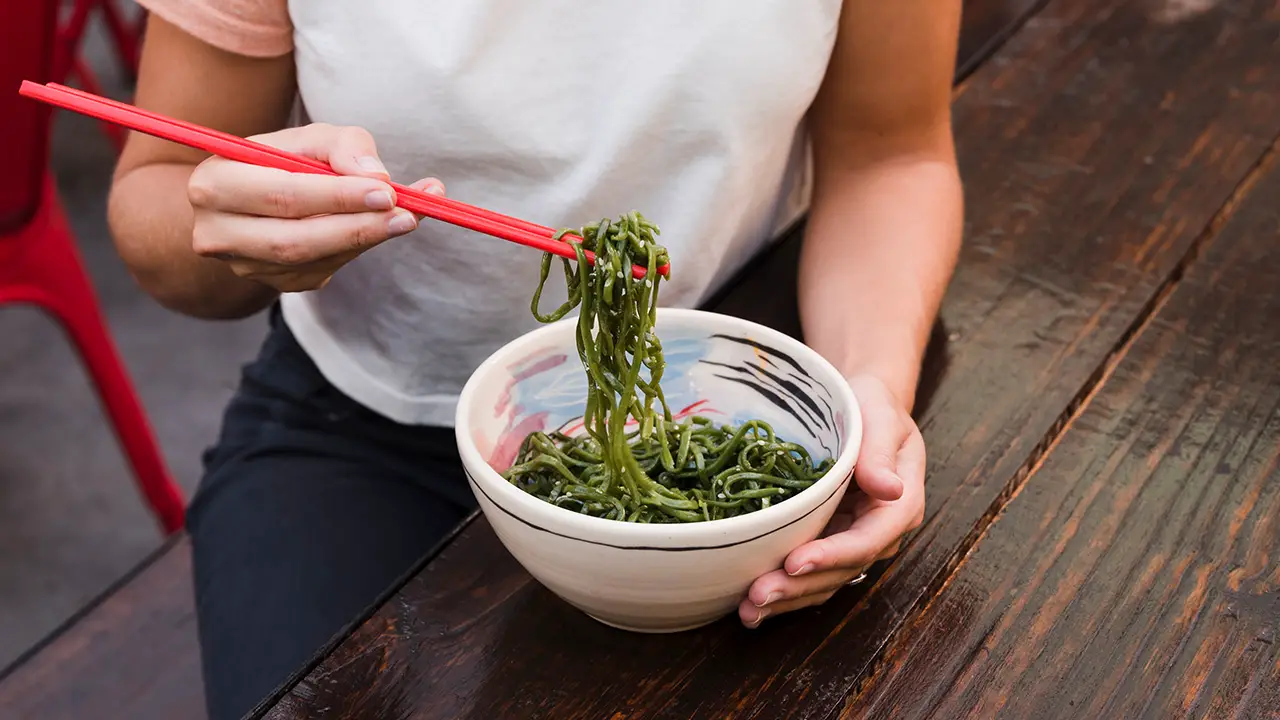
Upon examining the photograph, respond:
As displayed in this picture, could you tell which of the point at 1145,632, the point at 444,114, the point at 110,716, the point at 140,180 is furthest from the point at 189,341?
the point at 1145,632

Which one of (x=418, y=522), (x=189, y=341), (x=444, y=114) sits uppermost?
(x=444, y=114)

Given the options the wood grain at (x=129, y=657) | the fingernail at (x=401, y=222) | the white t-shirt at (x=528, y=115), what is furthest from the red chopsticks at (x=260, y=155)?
the wood grain at (x=129, y=657)

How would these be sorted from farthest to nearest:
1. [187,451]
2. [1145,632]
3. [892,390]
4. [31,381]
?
1. [31,381]
2. [187,451]
3. [892,390]
4. [1145,632]

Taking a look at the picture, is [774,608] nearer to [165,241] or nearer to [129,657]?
[165,241]

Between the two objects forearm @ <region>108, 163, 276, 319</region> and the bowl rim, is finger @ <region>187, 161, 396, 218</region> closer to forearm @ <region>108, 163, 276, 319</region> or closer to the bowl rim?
the bowl rim

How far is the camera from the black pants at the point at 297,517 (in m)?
1.06

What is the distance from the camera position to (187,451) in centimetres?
253

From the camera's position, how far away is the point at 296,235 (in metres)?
0.83

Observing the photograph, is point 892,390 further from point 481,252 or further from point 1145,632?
point 481,252

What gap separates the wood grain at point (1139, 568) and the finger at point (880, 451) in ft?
0.34

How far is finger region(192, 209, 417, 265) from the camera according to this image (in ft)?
2.63

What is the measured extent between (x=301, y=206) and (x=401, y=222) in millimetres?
80

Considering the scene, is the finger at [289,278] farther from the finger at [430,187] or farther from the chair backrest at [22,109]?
the chair backrest at [22,109]

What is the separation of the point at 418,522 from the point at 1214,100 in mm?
1123
